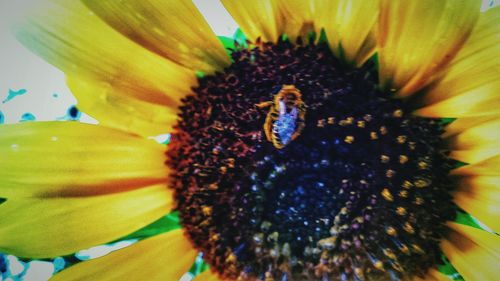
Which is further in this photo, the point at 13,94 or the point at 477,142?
the point at 13,94

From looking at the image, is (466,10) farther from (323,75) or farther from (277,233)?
(277,233)

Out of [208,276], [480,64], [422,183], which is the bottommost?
[208,276]

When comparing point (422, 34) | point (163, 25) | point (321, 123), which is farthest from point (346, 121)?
point (163, 25)

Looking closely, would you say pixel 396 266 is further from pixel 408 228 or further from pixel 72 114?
pixel 72 114

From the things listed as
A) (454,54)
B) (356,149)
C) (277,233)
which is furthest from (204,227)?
(454,54)

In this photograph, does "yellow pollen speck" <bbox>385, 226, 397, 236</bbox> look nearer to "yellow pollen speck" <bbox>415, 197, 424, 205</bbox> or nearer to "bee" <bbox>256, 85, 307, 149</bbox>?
"yellow pollen speck" <bbox>415, 197, 424, 205</bbox>

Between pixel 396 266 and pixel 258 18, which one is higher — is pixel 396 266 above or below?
below

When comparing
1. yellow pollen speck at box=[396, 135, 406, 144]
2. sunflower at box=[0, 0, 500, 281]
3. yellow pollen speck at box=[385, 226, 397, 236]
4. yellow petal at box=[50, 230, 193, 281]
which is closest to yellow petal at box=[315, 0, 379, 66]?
sunflower at box=[0, 0, 500, 281]
